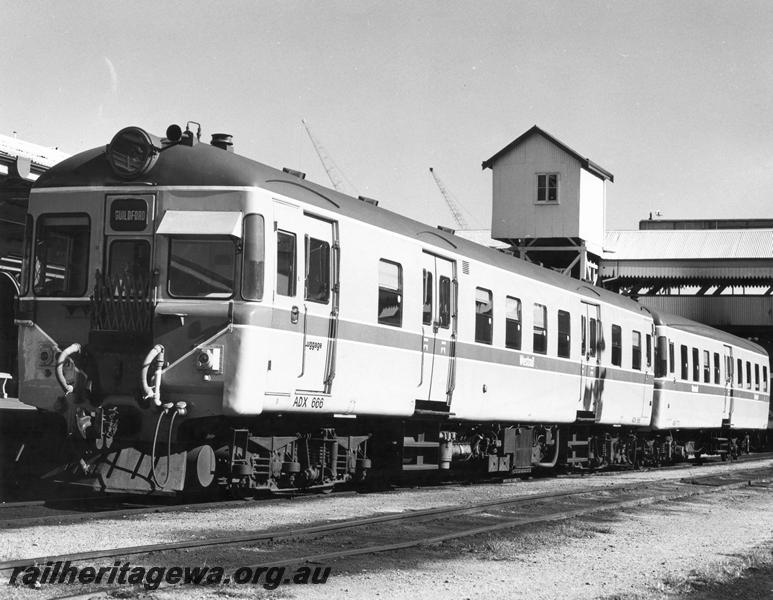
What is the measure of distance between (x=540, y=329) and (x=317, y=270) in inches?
288

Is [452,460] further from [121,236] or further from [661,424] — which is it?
[661,424]

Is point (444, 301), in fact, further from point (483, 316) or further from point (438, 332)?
point (483, 316)

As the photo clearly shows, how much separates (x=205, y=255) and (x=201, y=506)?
2836mm

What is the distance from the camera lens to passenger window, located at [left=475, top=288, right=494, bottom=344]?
53.4ft

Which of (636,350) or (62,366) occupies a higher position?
(636,350)

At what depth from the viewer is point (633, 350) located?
76.8 feet

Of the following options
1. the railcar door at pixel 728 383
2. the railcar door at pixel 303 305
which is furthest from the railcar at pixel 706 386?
the railcar door at pixel 303 305

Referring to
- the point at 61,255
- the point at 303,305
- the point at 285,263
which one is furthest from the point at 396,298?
the point at 61,255

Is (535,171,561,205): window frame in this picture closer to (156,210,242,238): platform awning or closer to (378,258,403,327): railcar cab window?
(378,258,403,327): railcar cab window

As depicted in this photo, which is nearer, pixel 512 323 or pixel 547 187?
pixel 512 323

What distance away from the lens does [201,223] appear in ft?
36.8

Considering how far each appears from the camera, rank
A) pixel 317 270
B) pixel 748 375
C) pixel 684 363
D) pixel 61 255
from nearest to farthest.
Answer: pixel 61 255 → pixel 317 270 → pixel 684 363 → pixel 748 375

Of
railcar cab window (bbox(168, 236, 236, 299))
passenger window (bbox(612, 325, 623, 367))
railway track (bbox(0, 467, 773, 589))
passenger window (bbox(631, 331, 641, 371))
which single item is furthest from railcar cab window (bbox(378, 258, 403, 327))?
passenger window (bbox(631, 331, 641, 371))

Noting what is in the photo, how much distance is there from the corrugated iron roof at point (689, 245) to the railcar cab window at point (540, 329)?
1325 inches
